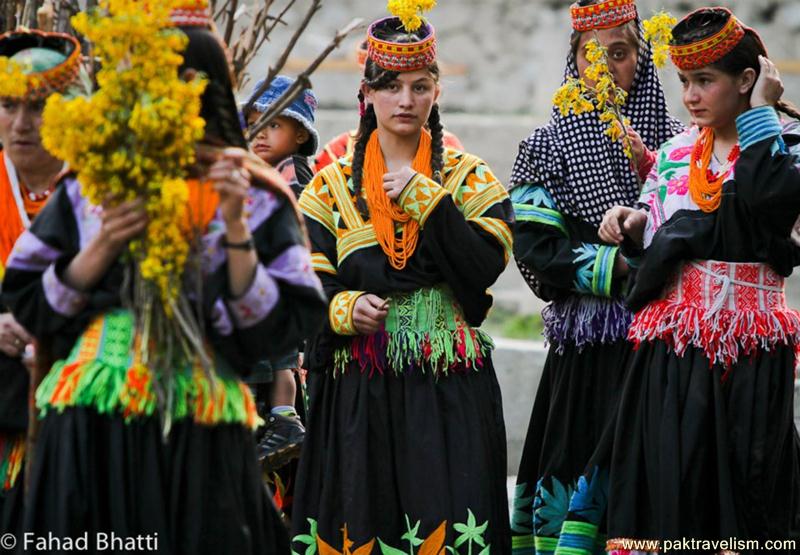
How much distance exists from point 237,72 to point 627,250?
1.73 m

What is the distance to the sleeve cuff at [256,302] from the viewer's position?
4004 millimetres

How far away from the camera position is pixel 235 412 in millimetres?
4082

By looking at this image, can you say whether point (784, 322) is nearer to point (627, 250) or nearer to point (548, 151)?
point (627, 250)

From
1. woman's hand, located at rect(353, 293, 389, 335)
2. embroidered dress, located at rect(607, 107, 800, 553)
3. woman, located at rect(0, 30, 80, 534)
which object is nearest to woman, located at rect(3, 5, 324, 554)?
woman, located at rect(0, 30, 80, 534)

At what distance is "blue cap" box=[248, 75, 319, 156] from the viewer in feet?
23.2

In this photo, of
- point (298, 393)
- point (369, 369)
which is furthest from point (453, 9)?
point (369, 369)

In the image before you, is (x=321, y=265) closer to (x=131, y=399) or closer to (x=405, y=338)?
(x=405, y=338)

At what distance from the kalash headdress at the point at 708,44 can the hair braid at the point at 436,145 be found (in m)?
0.90

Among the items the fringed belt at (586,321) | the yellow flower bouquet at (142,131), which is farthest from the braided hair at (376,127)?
the yellow flower bouquet at (142,131)

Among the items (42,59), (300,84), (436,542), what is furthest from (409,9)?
(436,542)

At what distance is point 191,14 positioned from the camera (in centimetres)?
411

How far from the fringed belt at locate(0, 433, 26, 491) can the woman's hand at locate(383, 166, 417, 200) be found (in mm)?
1675

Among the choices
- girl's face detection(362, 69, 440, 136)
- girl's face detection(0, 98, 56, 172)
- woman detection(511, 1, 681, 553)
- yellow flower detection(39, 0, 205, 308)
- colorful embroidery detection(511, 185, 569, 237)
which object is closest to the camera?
yellow flower detection(39, 0, 205, 308)

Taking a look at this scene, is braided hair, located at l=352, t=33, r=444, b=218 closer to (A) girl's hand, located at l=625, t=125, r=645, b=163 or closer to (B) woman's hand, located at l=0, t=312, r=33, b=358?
(A) girl's hand, located at l=625, t=125, r=645, b=163
